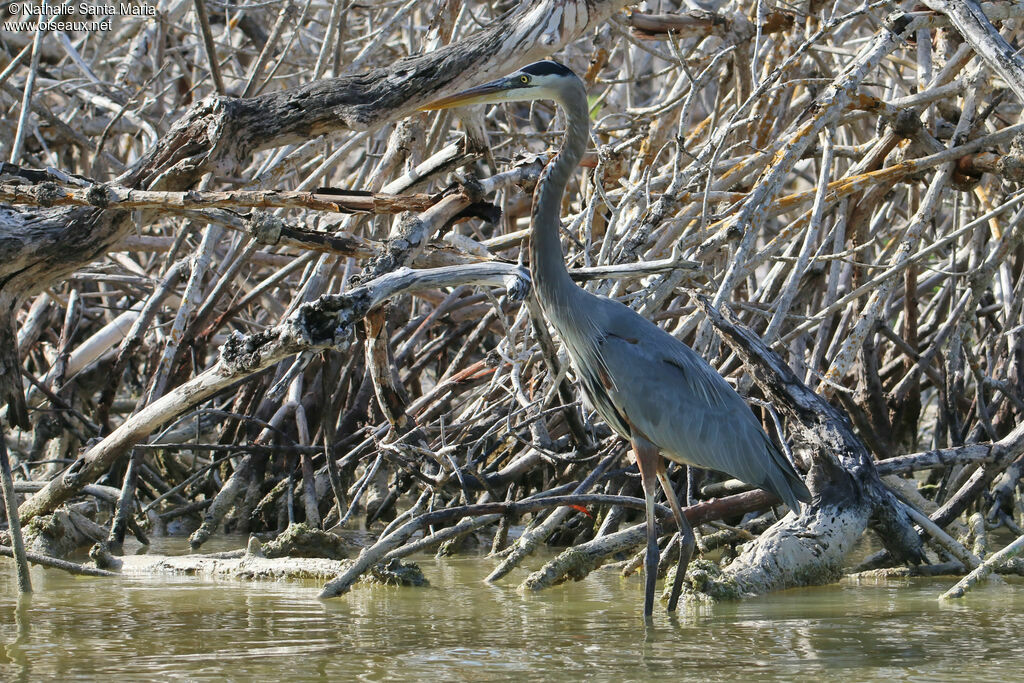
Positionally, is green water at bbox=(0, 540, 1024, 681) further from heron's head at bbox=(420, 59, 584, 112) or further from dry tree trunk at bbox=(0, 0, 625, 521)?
heron's head at bbox=(420, 59, 584, 112)

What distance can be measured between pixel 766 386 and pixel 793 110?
2.79 meters

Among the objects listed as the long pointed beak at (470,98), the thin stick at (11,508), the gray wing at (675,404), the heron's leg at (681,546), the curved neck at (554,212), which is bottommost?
the heron's leg at (681,546)

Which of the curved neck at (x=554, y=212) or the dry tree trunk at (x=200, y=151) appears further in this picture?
the curved neck at (x=554, y=212)

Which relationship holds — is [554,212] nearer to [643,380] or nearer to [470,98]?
[470,98]

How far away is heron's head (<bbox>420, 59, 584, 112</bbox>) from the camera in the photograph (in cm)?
383

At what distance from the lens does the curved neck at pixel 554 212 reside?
158 inches

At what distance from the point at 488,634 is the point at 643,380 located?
112 centimetres

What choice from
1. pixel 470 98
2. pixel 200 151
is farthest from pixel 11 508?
pixel 470 98

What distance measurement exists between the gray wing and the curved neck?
26cm

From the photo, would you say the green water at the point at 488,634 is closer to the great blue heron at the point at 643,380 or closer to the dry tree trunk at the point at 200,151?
the great blue heron at the point at 643,380

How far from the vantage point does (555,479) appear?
515 centimetres

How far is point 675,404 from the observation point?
4207 millimetres

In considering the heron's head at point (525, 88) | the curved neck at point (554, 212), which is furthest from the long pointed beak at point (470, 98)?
the curved neck at point (554, 212)

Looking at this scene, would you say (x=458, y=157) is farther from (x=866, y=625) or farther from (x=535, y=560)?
(x=866, y=625)
